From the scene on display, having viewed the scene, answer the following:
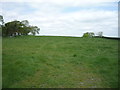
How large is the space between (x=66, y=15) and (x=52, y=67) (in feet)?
3.84

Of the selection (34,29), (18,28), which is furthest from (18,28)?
(34,29)

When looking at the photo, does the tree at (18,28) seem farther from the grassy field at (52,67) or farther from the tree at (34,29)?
the grassy field at (52,67)

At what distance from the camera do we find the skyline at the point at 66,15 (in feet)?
5.97

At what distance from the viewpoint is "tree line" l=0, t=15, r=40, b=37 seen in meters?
2.03

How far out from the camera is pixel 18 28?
7.26 ft

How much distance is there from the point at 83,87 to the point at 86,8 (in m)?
1.43

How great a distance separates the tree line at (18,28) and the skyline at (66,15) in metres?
0.09

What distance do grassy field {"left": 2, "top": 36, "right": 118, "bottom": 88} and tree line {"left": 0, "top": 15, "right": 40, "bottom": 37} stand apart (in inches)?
5.1

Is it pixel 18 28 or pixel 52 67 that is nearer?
pixel 52 67

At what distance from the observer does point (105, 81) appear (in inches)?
56.6

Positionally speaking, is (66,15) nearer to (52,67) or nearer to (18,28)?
(18,28)

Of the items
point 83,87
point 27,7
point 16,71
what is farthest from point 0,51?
point 83,87

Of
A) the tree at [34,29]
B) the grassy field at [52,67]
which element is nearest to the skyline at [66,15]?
the tree at [34,29]

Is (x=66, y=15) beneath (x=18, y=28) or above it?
above
